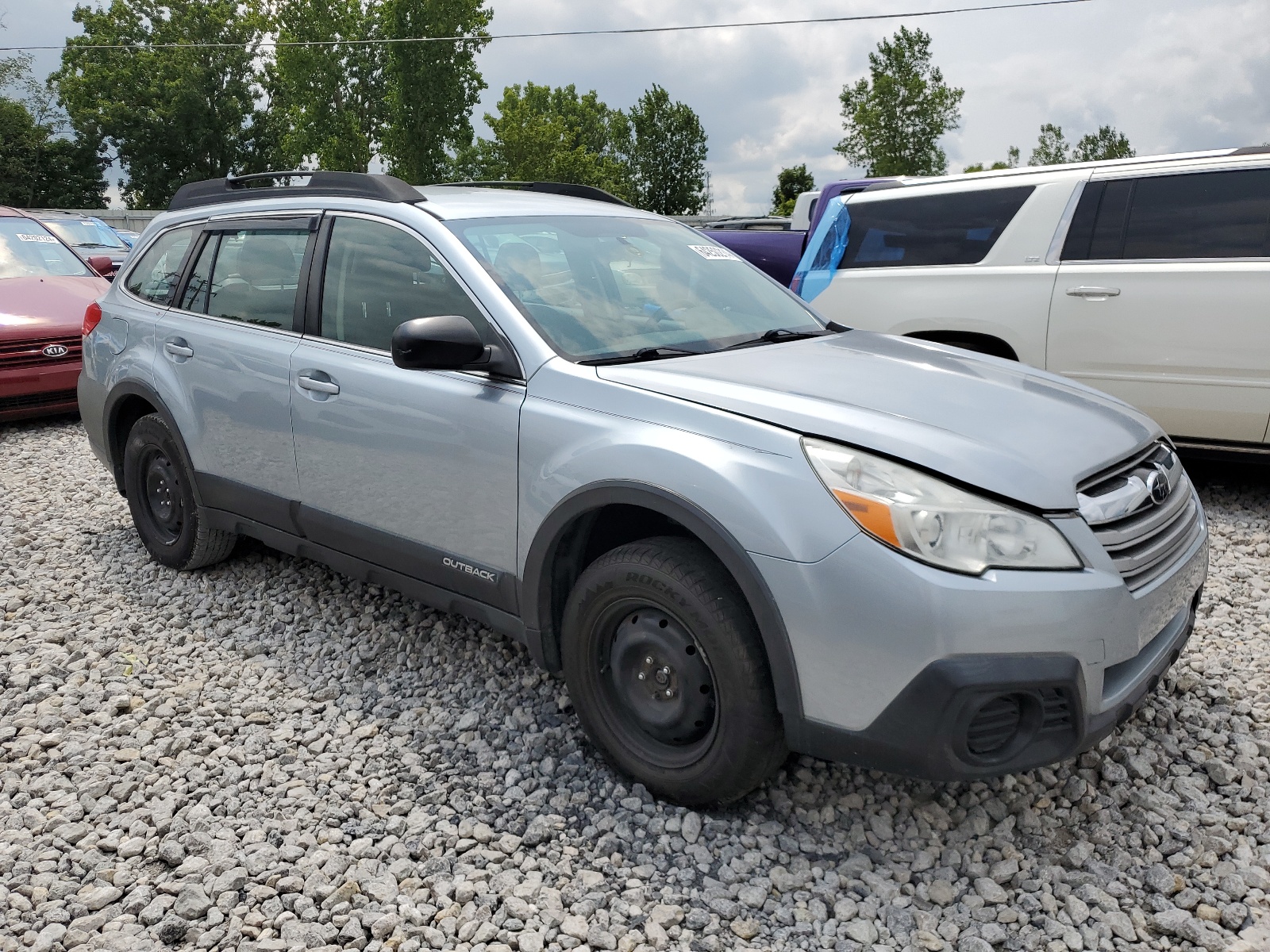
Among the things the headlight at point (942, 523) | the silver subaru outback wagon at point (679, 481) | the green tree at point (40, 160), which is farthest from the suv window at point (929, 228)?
the green tree at point (40, 160)

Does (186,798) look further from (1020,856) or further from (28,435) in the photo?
(28,435)

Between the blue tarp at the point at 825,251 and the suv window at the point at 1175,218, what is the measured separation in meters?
1.38

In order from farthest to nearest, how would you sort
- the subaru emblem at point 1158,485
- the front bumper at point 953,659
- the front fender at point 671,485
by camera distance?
1. the subaru emblem at point 1158,485
2. the front fender at point 671,485
3. the front bumper at point 953,659

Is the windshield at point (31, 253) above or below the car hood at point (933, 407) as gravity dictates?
below

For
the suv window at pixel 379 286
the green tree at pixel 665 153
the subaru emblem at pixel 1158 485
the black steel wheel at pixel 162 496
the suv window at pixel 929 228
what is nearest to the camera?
the subaru emblem at pixel 1158 485

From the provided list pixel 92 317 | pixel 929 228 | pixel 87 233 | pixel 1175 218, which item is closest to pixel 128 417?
pixel 92 317

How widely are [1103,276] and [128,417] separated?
515 cm

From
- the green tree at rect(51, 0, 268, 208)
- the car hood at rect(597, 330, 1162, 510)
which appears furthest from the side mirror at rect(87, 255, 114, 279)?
the green tree at rect(51, 0, 268, 208)

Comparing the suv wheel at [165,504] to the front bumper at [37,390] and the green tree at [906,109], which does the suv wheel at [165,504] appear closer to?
the front bumper at [37,390]

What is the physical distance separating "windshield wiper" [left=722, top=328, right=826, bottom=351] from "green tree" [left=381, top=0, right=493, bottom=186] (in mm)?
43821

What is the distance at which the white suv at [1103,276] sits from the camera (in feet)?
16.8

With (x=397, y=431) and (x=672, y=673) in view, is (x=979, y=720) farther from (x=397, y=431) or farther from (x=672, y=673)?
(x=397, y=431)

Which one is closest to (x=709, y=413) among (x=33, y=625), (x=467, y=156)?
(x=33, y=625)

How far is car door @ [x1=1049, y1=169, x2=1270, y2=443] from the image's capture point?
5.07 meters
